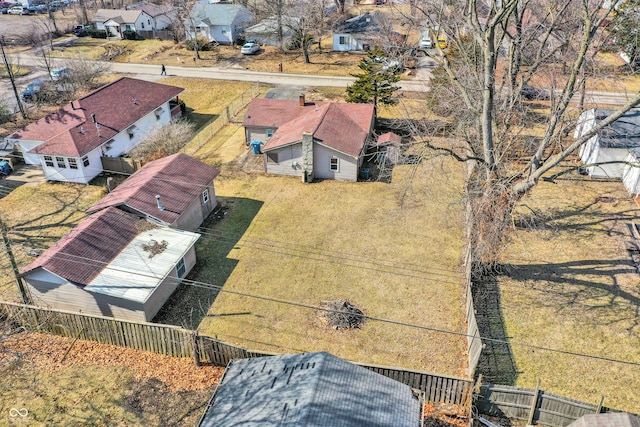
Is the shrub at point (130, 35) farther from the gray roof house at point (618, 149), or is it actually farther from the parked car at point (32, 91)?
the gray roof house at point (618, 149)

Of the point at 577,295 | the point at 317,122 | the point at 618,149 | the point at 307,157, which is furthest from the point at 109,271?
the point at 618,149

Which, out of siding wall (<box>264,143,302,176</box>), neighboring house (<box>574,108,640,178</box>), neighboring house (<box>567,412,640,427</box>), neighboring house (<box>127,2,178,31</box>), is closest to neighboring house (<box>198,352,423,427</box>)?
neighboring house (<box>567,412,640,427</box>)

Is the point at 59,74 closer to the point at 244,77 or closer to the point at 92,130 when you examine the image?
the point at 244,77

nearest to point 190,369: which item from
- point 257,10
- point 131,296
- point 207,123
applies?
point 131,296

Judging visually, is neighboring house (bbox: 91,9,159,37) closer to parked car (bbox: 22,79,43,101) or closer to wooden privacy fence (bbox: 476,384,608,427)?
parked car (bbox: 22,79,43,101)

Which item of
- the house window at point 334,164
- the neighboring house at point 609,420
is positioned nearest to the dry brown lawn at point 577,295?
the neighboring house at point 609,420
